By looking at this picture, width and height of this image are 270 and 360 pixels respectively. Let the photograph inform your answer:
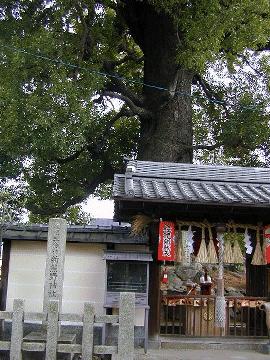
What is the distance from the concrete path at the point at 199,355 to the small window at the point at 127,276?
3.89ft

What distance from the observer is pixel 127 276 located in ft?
30.2

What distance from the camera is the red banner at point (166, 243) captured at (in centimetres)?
930

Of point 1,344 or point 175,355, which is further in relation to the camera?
point 175,355

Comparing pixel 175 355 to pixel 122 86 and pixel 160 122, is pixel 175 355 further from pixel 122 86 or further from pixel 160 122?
pixel 122 86

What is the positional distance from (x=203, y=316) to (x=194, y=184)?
2.93 m

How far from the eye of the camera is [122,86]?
14617 millimetres

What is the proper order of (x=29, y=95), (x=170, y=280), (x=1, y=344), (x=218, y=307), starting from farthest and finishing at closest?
(x=170, y=280) → (x=29, y=95) → (x=218, y=307) → (x=1, y=344)

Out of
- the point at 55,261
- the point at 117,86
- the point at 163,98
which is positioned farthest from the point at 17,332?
the point at 117,86

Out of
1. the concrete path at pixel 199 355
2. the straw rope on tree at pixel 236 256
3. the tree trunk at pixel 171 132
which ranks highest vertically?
the tree trunk at pixel 171 132

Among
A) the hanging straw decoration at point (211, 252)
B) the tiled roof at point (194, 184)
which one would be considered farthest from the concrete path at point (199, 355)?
the tiled roof at point (194, 184)

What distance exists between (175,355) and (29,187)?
8990mm

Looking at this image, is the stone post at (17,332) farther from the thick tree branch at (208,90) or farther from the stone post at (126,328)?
the thick tree branch at (208,90)

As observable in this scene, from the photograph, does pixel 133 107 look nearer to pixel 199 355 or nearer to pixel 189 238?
pixel 189 238

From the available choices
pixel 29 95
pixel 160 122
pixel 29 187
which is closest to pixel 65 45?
pixel 29 95
